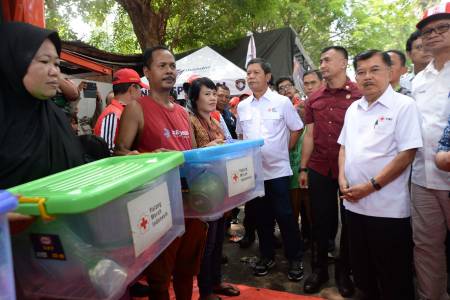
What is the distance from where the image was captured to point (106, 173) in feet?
A: 4.52

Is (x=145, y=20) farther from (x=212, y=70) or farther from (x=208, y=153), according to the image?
(x=208, y=153)

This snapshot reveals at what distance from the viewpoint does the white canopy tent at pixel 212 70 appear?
22.7 feet

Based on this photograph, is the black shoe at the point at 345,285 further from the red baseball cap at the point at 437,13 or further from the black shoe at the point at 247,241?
the red baseball cap at the point at 437,13

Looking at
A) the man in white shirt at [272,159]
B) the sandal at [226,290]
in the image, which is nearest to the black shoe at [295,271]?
the man in white shirt at [272,159]

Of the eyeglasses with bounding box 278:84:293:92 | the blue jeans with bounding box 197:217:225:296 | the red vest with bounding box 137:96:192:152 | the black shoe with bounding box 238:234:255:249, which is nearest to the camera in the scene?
the red vest with bounding box 137:96:192:152

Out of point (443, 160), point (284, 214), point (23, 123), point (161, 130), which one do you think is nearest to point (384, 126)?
point (443, 160)

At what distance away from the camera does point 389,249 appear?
2383mm

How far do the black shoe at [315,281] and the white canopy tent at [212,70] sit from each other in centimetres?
446

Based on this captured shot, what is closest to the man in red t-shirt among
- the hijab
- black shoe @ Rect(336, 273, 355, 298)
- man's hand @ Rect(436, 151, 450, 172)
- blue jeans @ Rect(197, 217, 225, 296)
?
blue jeans @ Rect(197, 217, 225, 296)

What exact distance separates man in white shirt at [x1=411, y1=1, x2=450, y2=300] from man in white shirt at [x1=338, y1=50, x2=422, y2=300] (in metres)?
0.19

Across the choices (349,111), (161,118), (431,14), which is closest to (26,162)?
(161,118)

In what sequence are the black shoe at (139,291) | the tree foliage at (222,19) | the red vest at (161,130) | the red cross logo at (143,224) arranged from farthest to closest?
the tree foliage at (222,19) < the black shoe at (139,291) < the red vest at (161,130) < the red cross logo at (143,224)

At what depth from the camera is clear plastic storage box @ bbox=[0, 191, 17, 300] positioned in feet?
3.04

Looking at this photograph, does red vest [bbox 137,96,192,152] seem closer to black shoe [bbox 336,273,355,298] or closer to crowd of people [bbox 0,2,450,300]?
crowd of people [bbox 0,2,450,300]
